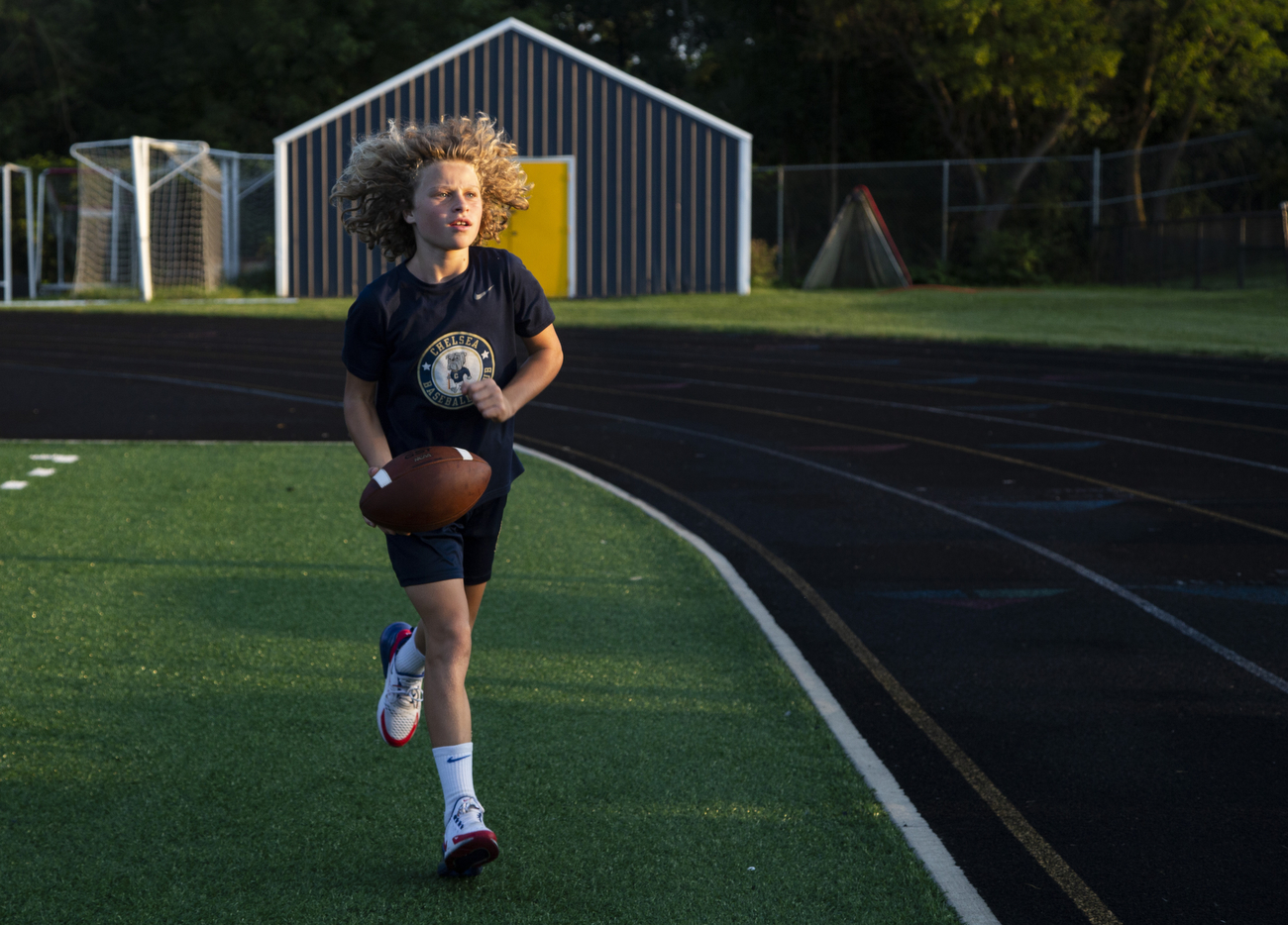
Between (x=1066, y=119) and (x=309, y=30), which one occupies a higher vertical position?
(x=309, y=30)

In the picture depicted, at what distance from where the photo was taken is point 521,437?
12.3 metres

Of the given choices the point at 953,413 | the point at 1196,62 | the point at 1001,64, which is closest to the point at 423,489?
the point at 953,413

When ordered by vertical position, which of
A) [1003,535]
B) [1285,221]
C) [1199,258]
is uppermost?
[1285,221]

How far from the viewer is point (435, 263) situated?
3668mm

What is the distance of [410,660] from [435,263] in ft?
3.87

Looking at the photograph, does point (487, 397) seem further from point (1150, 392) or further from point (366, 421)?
point (1150, 392)

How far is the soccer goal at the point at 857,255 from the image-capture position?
95.0 ft

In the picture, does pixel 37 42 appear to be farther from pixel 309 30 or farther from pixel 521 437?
pixel 521 437

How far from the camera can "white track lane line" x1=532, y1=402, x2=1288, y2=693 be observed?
219 inches

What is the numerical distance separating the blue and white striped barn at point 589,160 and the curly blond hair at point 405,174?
24165 millimetres

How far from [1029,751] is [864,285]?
25.6m

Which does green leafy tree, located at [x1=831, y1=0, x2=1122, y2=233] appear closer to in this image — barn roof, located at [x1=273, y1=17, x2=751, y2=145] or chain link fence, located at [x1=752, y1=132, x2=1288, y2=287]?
chain link fence, located at [x1=752, y1=132, x2=1288, y2=287]

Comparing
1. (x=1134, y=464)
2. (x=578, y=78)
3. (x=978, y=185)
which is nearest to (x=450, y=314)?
(x=1134, y=464)

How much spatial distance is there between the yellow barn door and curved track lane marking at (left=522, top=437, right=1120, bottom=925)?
20.9 metres
